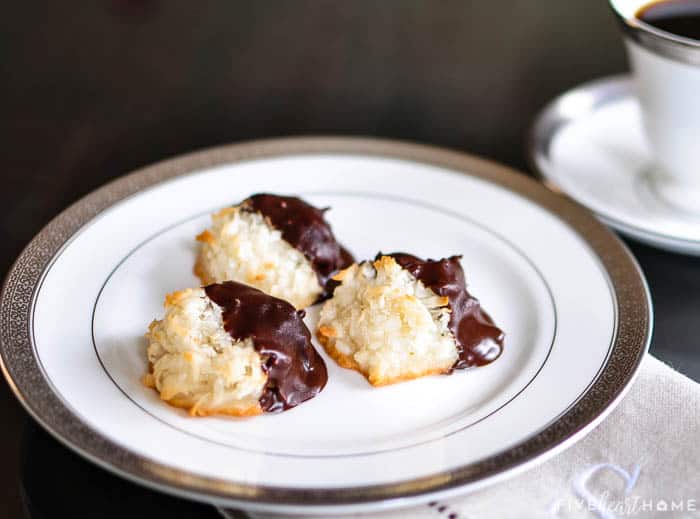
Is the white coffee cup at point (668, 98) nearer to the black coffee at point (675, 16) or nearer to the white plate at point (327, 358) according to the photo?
the black coffee at point (675, 16)

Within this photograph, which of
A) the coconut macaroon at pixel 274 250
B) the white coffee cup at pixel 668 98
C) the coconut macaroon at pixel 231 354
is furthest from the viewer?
the white coffee cup at pixel 668 98

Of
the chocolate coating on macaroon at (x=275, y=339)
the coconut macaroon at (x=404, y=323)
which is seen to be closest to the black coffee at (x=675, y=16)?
the coconut macaroon at (x=404, y=323)

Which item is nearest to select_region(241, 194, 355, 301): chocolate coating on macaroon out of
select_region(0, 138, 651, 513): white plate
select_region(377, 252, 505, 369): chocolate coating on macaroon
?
select_region(0, 138, 651, 513): white plate

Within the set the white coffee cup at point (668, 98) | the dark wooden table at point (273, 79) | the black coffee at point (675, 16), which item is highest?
the black coffee at point (675, 16)

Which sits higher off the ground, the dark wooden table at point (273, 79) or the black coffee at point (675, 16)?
the black coffee at point (675, 16)

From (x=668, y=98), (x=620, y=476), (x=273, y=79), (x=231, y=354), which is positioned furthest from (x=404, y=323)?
(x=273, y=79)

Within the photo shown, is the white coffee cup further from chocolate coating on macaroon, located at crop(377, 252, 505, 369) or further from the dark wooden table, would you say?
chocolate coating on macaroon, located at crop(377, 252, 505, 369)
